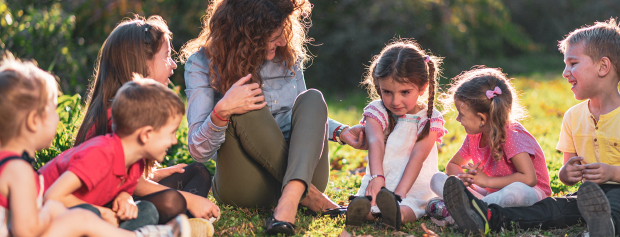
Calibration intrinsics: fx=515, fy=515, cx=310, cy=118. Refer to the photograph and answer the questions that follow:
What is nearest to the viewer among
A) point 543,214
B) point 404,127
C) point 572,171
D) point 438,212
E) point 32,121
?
point 32,121

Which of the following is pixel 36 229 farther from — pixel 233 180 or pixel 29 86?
pixel 233 180

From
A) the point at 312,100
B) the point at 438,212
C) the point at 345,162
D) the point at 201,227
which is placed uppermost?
the point at 312,100

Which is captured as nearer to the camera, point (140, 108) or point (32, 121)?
point (32, 121)

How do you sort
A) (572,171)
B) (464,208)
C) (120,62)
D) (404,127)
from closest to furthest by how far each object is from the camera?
(464,208)
(120,62)
(572,171)
(404,127)

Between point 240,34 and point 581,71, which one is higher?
point 581,71

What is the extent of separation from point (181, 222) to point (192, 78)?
3.49 ft

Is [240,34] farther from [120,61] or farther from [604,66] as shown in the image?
[604,66]

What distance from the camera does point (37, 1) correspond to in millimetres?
6934

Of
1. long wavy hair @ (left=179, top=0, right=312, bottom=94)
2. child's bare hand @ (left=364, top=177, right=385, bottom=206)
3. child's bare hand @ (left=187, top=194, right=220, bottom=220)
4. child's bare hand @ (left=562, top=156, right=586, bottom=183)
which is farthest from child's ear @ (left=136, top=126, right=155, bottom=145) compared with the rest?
child's bare hand @ (left=562, top=156, right=586, bottom=183)

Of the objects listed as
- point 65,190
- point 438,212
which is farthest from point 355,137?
point 65,190

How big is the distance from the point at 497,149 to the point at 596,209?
0.68 meters

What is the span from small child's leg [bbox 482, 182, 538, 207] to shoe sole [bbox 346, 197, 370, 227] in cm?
79

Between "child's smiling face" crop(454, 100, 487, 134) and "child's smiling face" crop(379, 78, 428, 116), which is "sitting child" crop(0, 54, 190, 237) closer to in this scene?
"child's smiling face" crop(379, 78, 428, 116)

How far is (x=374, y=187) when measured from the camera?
3.00 m
